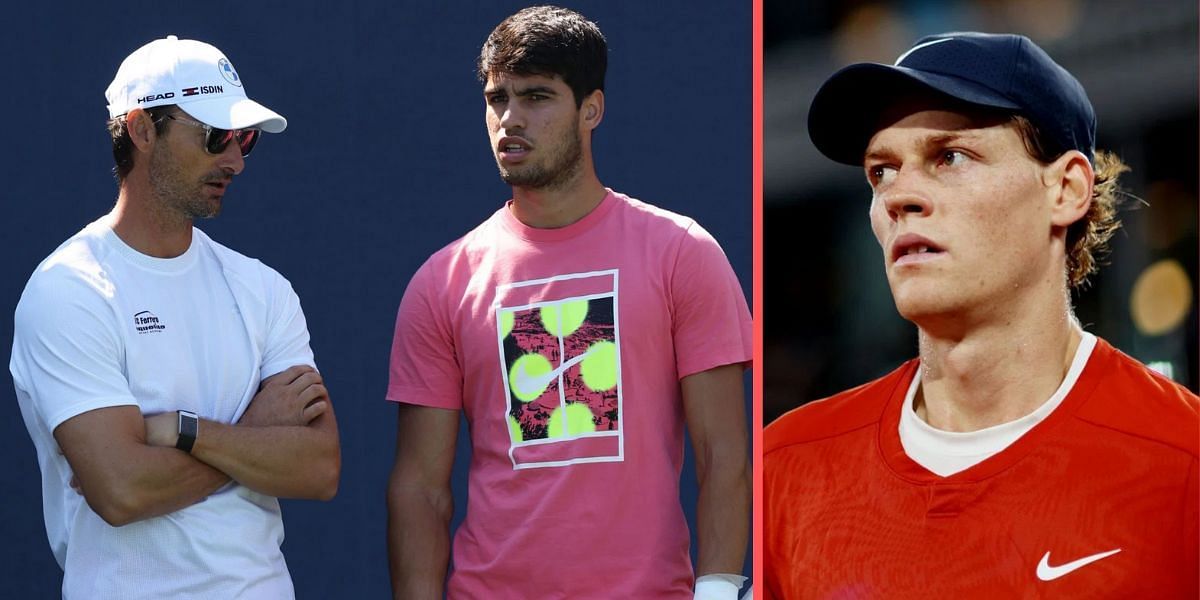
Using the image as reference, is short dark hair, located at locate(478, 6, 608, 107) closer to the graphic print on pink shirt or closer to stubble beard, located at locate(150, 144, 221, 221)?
the graphic print on pink shirt

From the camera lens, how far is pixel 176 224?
2.84 m

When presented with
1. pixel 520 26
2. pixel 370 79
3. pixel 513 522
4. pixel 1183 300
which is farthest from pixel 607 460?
pixel 370 79

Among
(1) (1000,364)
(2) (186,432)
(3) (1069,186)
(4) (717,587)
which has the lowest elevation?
(4) (717,587)

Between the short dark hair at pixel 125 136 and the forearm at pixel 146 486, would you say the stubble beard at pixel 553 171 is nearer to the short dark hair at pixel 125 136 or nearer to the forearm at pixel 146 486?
the short dark hair at pixel 125 136

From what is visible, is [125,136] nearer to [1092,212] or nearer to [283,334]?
[283,334]

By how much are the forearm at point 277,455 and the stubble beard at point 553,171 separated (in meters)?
0.54

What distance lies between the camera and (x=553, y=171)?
9.54ft

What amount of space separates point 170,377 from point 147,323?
100 millimetres

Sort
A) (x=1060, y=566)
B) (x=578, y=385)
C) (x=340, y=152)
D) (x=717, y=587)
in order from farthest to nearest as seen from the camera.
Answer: (x=340, y=152) < (x=578, y=385) < (x=717, y=587) < (x=1060, y=566)

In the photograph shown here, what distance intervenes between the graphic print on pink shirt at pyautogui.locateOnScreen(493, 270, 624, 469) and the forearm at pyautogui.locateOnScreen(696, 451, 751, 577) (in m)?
0.17

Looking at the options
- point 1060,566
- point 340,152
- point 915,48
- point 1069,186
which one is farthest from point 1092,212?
point 340,152

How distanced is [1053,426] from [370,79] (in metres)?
1.96

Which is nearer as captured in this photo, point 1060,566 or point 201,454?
point 1060,566

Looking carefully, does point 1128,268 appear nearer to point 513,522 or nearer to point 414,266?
point 513,522
